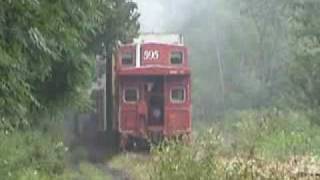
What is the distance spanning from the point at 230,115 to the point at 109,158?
73.6 feet

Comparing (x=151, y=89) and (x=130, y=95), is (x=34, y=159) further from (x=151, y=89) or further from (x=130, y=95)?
(x=151, y=89)

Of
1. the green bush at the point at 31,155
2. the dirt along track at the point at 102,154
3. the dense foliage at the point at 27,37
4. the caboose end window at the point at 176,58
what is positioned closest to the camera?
the dense foliage at the point at 27,37

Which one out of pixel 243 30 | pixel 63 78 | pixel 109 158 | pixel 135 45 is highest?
pixel 243 30

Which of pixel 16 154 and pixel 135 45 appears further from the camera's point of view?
pixel 135 45

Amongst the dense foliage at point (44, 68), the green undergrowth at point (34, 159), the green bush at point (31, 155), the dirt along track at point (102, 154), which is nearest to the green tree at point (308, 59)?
the dense foliage at point (44, 68)

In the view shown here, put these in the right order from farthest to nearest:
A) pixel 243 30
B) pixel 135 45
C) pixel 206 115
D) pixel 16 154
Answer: pixel 243 30 < pixel 206 115 < pixel 135 45 < pixel 16 154

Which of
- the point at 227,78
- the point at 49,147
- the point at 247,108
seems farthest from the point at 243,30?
the point at 49,147

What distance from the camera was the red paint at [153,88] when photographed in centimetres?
2436

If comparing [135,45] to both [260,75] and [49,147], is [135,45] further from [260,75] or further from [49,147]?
[260,75]

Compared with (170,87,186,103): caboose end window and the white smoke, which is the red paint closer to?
(170,87,186,103): caboose end window

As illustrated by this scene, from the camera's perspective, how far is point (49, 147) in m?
16.3

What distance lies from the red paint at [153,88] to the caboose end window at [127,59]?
96 mm

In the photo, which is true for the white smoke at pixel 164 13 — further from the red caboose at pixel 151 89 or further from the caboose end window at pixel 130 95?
the caboose end window at pixel 130 95

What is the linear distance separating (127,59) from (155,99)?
1621 mm
